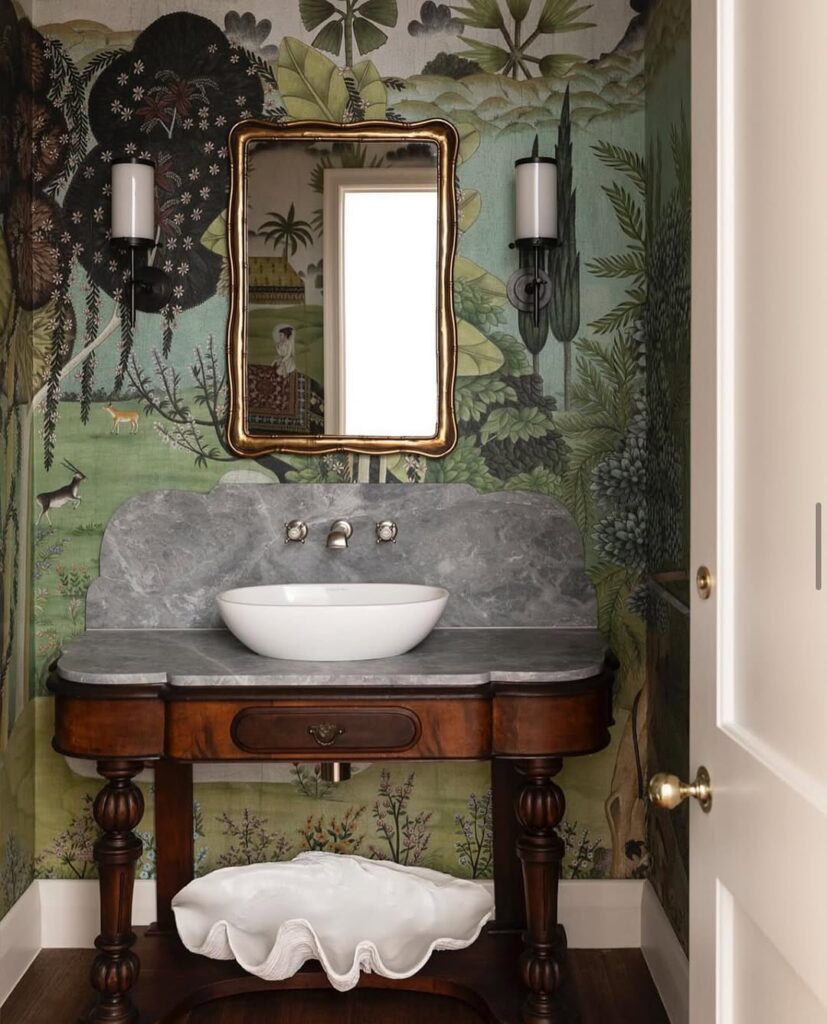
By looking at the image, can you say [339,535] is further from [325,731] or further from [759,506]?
[759,506]

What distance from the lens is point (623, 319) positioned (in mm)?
2791

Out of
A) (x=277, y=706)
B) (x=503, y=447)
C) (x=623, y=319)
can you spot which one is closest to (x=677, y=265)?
(x=623, y=319)

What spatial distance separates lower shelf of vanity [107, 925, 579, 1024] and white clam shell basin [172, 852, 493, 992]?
0.05 metres

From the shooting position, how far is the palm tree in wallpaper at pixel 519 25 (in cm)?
276

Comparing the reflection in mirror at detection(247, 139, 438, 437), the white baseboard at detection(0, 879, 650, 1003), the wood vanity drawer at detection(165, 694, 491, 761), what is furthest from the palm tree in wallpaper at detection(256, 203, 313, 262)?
the white baseboard at detection(0, 879, 650, 1003)

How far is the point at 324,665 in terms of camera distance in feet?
7.42

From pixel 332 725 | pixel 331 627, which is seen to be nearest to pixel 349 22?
pixel 331 627

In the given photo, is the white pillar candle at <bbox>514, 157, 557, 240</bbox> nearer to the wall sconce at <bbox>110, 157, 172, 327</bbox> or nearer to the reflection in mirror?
the reflection in mirror

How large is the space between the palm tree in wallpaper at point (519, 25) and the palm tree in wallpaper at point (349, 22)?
0.61 feet

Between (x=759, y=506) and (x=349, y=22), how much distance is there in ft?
6.95

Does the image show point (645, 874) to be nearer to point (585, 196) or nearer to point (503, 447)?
point (503, 447)

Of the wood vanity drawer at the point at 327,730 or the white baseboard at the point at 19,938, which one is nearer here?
the wood vanity drawer at the point at 327,730

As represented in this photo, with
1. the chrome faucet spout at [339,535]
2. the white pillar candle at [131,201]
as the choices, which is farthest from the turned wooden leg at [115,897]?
the white pillar candle at [131,201]

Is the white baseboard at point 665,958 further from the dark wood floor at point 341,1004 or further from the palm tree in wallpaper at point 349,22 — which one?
the palm tree in wallpaper at point 349,22
